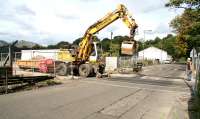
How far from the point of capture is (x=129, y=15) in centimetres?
3178

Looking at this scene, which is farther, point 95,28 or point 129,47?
point 95,28

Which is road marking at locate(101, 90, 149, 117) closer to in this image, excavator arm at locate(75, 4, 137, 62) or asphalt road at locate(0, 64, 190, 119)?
asphalt road at locate(0, 64, 190, 119)

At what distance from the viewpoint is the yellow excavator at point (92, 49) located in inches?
1228

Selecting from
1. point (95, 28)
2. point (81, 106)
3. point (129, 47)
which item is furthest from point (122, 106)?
point (95, 28)

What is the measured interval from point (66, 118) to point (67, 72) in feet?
68.6

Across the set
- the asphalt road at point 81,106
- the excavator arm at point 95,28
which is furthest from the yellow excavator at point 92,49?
the asphalt road at point 81,106

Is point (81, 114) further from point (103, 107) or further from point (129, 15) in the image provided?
point (129, 15)

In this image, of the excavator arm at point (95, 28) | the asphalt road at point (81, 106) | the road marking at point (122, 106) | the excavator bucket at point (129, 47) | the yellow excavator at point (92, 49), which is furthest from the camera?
the excavator arm at point (95, 28)

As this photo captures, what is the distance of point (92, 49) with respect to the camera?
3306 centimetres

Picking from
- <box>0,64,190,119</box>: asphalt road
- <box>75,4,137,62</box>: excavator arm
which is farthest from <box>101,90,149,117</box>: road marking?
<box>75,4,137,62</box>: excavator arm

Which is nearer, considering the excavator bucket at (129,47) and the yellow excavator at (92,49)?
the excavator bucket at (129,47)

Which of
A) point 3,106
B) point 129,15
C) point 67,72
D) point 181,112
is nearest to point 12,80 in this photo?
point 3,106

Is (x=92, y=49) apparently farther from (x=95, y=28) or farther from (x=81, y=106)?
(x=81, y=106)

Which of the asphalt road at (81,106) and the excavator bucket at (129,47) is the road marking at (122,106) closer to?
the asphalt road at (81,106)
